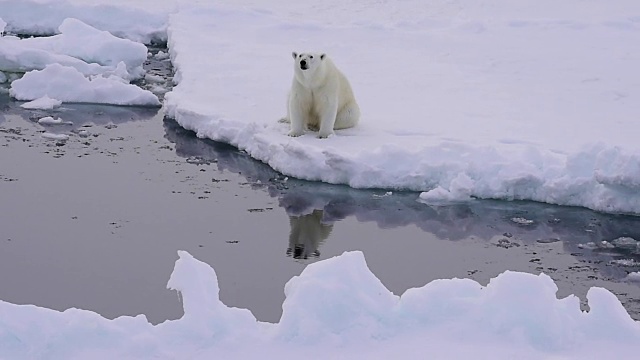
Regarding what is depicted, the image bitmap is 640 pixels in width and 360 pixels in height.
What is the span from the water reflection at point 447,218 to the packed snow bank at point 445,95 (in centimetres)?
14

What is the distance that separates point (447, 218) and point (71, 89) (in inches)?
200

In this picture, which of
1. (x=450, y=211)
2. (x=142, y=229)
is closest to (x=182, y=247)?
(x=142, y=229)

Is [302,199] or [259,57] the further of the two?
[259,57]

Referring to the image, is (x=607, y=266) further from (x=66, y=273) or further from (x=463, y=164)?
(x=66, y=273)

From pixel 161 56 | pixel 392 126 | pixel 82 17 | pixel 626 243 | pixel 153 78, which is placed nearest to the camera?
pixel 626 243

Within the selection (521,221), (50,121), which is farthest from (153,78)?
(521,221)

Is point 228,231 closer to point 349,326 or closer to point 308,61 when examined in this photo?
Answer: point 308,61

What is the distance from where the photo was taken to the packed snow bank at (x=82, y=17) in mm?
14828

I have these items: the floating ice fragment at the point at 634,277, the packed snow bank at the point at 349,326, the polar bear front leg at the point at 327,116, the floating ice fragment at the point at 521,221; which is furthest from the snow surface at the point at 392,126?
the floating ice fragment at the point at 634,277

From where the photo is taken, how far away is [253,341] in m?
3.81

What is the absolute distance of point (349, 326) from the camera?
12.8 feet

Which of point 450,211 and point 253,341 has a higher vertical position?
point 253,341

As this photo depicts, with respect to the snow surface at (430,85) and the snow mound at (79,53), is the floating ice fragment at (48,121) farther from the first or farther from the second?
the snow mound at (79,53)

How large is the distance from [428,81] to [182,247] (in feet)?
18.5
